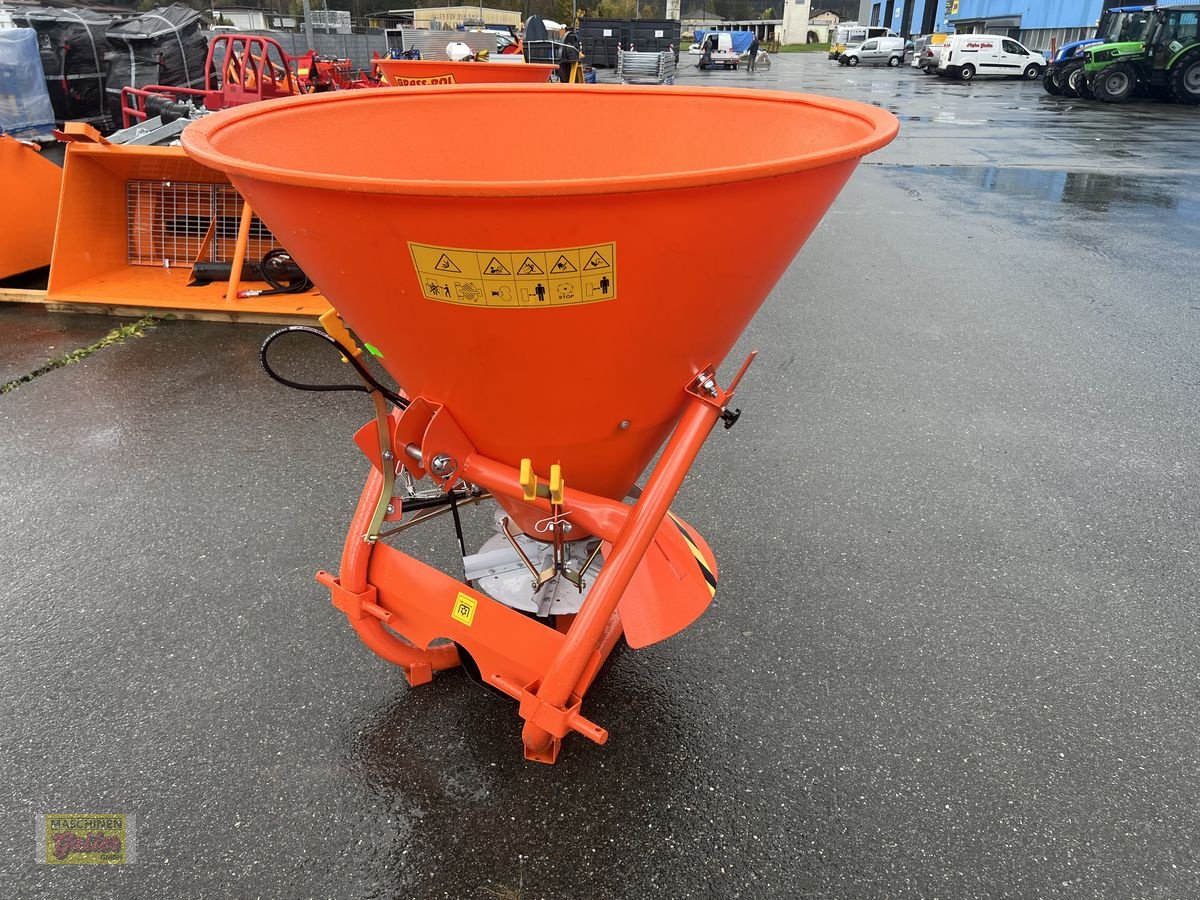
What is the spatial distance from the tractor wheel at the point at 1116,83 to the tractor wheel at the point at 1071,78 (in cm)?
64

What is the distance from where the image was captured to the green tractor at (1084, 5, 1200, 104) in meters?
17.5

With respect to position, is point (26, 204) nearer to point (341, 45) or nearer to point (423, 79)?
point (423, 79)

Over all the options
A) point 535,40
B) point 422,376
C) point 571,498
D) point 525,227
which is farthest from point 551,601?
point 535,40

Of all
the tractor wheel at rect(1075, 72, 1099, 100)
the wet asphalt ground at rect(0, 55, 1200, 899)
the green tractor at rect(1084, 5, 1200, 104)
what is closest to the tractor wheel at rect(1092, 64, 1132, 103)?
the green tractor at rect(1084, 5, 1200, 104)

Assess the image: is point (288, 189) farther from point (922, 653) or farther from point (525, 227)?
point (922, 653)

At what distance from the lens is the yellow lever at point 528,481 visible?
1.60 metres

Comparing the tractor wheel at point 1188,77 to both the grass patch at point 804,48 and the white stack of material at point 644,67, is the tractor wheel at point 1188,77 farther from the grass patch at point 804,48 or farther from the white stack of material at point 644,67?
the grass patch at point 804,48

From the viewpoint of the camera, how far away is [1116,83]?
18.7 metres

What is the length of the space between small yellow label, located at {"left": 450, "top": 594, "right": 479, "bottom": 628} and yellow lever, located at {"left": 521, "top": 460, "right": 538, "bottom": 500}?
337 millimetres

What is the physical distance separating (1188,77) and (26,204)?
74.9ft

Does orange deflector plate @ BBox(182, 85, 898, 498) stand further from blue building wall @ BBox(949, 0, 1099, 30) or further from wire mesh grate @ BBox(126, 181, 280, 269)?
blue building wall @ BBox(949, 0, 1099, 30)

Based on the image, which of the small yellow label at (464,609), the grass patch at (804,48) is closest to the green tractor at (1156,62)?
the small yellow label at (464,609)

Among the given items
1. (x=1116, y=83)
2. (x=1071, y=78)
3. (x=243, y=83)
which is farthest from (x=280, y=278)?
(x=1071, y=78)

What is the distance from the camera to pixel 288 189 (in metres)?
1.24
